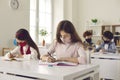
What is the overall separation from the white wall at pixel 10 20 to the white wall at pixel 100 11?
2.41 m

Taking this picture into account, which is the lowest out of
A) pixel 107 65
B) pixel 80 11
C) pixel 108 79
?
pixel 108 79

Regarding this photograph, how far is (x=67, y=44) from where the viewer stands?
2.67m

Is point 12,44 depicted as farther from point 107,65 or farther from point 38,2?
point 107,65

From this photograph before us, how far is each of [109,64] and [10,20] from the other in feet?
9.83

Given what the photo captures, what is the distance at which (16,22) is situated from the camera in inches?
224

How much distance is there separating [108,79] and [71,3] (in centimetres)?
413

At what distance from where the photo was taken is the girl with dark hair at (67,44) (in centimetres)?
249

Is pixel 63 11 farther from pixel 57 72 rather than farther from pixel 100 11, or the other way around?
pixel 57 72

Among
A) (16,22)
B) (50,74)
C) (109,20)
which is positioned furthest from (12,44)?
(50,74)

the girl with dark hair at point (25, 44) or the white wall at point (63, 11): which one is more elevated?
the white wall at point (63, 11)

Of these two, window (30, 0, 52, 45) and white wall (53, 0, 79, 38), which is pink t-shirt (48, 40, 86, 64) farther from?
white wall (53, 0, 79, 38)

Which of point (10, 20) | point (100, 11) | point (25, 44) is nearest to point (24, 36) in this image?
point (25, 44)

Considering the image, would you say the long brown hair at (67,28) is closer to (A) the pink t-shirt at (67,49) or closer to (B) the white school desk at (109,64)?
(A) the pink t-shirt at (67,49)

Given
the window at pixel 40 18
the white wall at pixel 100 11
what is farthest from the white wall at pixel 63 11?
the white wall at pixel 100 11
